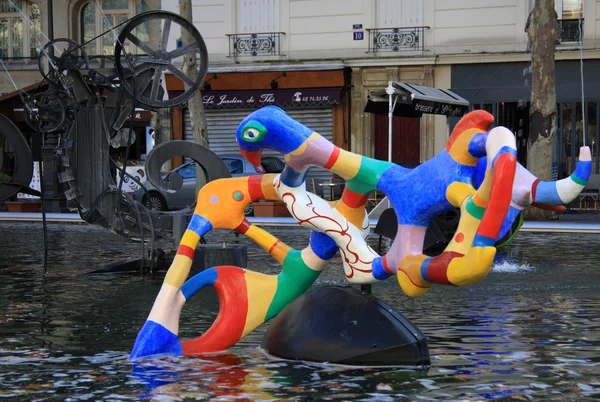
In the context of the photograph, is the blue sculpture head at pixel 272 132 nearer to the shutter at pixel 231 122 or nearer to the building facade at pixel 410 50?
the building facade at pixel 410 50

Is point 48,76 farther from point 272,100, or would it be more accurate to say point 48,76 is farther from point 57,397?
point 272,100

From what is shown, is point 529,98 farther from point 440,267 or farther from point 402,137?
point 440,267

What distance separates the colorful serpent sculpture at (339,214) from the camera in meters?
5.07

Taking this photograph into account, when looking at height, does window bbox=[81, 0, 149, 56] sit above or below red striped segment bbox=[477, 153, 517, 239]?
above

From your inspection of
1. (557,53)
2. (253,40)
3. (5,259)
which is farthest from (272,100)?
Answer: (5,259)

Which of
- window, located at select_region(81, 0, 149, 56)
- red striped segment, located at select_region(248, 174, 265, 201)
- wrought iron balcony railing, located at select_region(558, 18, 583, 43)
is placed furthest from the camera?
window, located at select_region(81, 0, 149, 56)

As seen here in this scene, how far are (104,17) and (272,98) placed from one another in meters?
6.75

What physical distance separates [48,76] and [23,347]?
482 centimetres

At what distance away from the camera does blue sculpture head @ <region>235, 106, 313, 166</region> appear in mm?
5746

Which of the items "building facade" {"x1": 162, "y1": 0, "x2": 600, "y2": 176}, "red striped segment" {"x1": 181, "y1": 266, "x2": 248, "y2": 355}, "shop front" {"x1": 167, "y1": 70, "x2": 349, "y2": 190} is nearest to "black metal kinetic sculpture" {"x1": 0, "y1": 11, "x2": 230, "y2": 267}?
"red striped segment" {"x1": 181, "y1": 266, "x2": 248, "y2": 355}

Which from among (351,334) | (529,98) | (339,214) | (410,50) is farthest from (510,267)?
(410,50)

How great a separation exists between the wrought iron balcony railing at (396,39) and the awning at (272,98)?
1779 millimetres

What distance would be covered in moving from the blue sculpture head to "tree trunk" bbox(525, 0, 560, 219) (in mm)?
14825

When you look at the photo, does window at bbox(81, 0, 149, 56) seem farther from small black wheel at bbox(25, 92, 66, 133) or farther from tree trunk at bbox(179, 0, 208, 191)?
small black wheel at bbox(25, 92, 66, 133)
